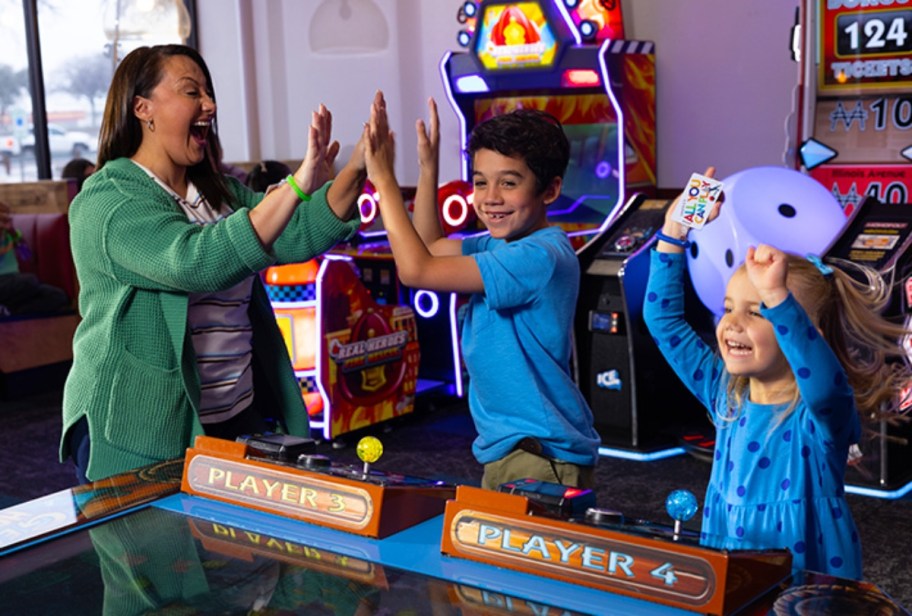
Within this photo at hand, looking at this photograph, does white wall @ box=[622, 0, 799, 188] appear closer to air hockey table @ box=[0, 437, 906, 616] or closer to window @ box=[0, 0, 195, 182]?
window @ box=[0, 0, 195, 182]

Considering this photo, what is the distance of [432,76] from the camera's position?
722cm

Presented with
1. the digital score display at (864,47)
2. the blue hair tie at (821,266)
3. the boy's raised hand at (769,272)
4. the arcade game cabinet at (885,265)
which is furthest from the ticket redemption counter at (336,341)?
the boy's raised hand at (769,272)

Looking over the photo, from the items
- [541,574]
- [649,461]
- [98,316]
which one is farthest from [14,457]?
[541,574]

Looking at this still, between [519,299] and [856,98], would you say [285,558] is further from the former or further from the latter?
[856,98]

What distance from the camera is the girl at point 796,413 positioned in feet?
5.25

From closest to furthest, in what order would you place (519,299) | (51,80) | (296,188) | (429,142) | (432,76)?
(296,188) → (519,299) → (429,142) → (432,76) → (51,80)

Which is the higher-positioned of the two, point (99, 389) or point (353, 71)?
point (353, 71)

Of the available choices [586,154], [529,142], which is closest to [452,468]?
[586,154]

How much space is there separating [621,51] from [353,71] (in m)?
2.53

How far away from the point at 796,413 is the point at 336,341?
3.20 metres

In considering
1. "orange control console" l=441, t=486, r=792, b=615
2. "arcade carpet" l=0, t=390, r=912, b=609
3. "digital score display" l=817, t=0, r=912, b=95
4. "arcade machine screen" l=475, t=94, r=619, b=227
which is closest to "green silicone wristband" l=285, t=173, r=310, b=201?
"orange control console" l=441, t=486, r=792, b=615

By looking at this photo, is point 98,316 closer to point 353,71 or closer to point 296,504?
point 296,504

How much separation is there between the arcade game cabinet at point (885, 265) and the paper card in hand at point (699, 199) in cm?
227

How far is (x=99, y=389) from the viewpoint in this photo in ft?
6.09
